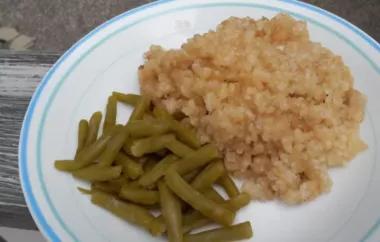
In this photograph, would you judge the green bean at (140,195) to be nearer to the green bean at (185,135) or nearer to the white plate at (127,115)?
the white plate at (127,115)

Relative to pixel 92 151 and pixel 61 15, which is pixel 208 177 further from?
pixel 61 15

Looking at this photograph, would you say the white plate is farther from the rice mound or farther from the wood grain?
the wood grain

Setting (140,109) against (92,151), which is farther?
(140,109)

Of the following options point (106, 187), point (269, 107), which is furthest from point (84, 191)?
point (269, 107)

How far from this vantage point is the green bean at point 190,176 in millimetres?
1492

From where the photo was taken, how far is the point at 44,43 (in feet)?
11.5

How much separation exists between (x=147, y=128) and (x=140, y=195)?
22 cm

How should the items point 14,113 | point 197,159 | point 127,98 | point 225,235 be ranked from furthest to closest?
point 14,113
point 127,98
point 197,159
point 225,235

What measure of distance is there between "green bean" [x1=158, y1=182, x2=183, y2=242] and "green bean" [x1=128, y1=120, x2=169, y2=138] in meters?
0.17

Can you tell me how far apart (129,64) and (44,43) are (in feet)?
6.21

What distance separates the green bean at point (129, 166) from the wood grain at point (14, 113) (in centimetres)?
45

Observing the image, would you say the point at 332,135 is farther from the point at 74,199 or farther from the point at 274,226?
the point at 74,199

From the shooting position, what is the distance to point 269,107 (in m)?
1.47

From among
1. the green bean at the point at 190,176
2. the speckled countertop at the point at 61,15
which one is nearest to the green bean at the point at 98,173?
the green bean at the point at 190,176
